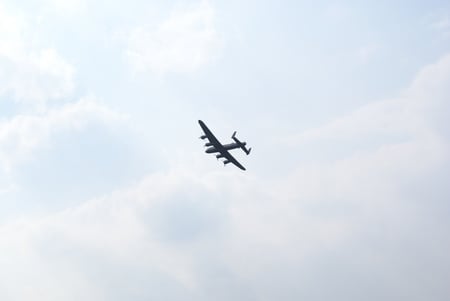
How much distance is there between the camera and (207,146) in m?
140

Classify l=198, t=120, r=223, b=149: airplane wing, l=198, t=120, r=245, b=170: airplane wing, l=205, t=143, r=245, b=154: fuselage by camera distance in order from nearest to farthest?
l=198, t=120, r=223, b=149: airplane wing, l=198, t=120, r=245, b=170: airplane wing, l=205, t=143, r=245, b=154: fuselage

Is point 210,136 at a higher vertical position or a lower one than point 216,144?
higher

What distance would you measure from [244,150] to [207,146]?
9845 millimetres

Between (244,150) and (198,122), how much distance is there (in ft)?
51.0

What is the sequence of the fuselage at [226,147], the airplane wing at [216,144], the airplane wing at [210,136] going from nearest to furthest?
the airplane wing at [210,136]
the airplane wing at [216,144]
the fuselage at [226,147]

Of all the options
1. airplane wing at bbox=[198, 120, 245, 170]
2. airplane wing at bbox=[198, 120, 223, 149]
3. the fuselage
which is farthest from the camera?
the fuselage

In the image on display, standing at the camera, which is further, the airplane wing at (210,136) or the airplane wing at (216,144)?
the airplane wing at (216,144)

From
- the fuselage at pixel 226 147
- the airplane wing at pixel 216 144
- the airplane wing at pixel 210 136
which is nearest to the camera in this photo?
the airplane wing at pixel 210 136

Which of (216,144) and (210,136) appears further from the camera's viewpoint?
(216,144)

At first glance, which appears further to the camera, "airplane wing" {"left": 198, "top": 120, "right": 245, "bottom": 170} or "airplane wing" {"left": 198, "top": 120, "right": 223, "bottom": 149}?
"airplane wing" {"left": 198, "top": 120, "right": 245, "bottom": 170}

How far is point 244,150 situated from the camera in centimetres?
14238

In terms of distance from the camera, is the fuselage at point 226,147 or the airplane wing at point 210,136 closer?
the airplane wing at point 210,136

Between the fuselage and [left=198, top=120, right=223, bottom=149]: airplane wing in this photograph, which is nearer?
[left=198, top=120, right=223, bottom=149]: airplane wing
